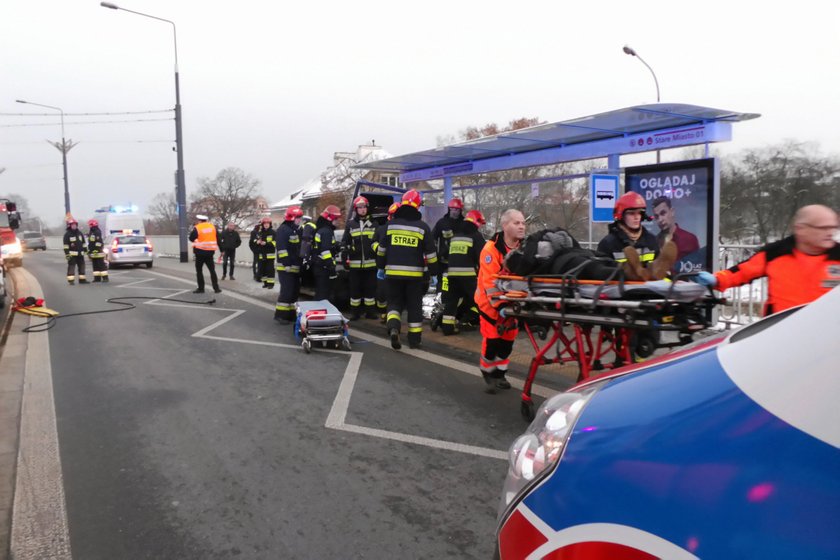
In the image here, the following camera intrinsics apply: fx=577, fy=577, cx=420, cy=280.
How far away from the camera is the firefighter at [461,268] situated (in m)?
7.76

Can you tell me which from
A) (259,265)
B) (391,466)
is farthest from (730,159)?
(391,466)

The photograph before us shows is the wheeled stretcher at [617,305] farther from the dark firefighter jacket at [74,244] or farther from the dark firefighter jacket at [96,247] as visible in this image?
the dark firefighter jacket at [74,244]

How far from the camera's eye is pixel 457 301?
26.8 ft

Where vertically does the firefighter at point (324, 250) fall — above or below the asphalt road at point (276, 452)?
above

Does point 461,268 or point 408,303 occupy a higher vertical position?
point 461,268

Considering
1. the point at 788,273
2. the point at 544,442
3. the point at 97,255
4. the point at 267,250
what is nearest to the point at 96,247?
the point at 97,255

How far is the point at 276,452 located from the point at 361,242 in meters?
5.30

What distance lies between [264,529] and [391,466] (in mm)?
1026

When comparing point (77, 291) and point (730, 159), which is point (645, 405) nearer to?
point (77, 291)

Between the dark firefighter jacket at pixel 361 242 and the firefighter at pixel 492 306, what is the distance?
3905 mm

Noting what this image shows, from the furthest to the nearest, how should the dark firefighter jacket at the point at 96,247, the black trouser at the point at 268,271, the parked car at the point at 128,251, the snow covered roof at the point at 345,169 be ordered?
the snow covered roof at the point at 345,169, the parked car at the point at 128,251, the dark firefighter jacket at the point at 96,247, the black trouser at the point at 268,271

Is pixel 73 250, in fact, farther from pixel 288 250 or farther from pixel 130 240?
pixel 288 250

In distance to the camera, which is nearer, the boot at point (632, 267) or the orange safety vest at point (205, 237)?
the boot at point (632, 267)

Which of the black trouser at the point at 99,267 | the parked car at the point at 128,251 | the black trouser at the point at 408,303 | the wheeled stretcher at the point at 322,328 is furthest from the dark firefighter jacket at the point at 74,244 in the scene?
the black trouser at the point at 408,303
